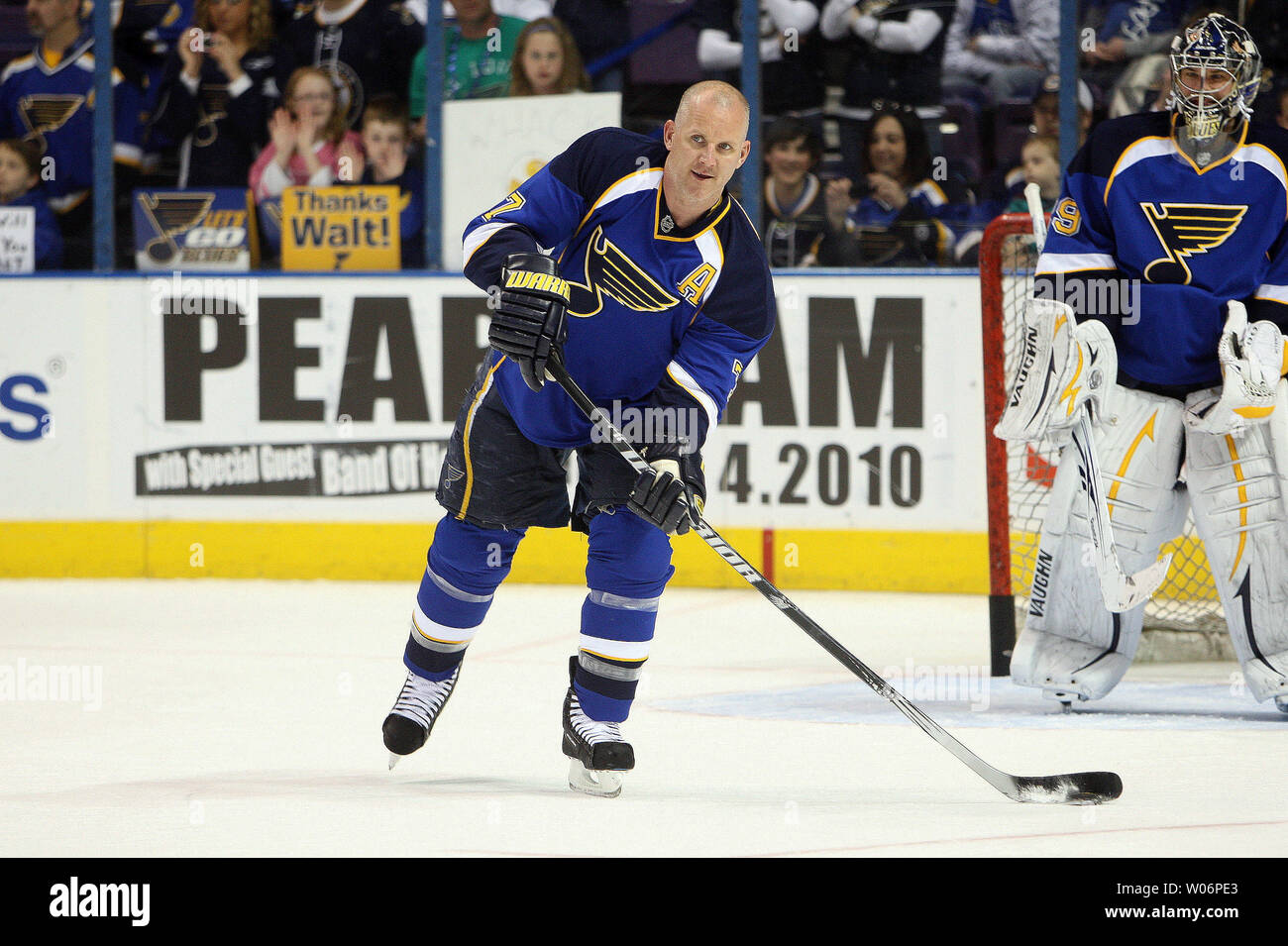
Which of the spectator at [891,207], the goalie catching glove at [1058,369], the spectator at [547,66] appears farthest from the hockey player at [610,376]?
the spectator at [547,66]

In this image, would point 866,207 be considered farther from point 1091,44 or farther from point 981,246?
point 981,246

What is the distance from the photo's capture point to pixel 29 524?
21.5ft

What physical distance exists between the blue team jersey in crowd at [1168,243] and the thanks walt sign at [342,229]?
3251 mm

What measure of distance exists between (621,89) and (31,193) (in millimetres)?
2394

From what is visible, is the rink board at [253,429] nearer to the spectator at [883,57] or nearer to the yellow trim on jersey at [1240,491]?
the spectator at [883,57]

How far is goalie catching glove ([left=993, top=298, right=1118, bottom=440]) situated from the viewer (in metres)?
4.02

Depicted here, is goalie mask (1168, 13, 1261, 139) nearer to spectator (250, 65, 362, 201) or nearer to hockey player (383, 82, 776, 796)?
hockey player (383, 82, 776, 796)

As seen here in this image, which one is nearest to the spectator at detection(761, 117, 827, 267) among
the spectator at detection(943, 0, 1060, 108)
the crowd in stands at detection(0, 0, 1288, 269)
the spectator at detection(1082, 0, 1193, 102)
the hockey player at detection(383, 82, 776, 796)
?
the crowd in stands at detection(0, 0, 1288, 269)

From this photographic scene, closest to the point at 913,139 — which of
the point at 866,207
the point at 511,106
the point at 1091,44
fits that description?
the point at 866,207

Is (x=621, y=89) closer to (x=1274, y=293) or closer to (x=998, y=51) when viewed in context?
(x=998, y=51)

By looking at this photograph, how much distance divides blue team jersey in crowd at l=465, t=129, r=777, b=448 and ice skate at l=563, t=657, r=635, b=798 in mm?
519

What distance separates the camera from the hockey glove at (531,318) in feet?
9.91

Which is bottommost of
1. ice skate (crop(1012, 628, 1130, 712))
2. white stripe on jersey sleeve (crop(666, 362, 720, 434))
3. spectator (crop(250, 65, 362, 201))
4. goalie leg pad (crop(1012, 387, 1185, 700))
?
ice skate (crop(1012, 628, 1130, 712))

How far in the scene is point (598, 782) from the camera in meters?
3.13
